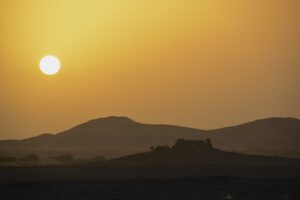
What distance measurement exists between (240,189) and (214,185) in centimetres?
659

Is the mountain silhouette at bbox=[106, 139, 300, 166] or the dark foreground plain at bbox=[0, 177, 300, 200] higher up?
the mountain silhouette at bbox=[106, 139, 300, 166]

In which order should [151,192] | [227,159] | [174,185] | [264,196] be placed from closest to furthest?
[264,196] → [151,192] → [174,185] → [227,159]

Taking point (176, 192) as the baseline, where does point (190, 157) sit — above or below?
above

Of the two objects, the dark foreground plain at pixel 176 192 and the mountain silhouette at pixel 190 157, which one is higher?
the mountain silhouette at pixel 190 157

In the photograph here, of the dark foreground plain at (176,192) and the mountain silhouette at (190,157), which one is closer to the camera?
the dark foreground plain at (176,192)

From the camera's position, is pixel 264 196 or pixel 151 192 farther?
pixel 151 192

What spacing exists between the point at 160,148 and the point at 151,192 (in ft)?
332

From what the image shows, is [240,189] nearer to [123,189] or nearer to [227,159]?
[123,189]

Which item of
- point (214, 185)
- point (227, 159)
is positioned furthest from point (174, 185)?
point (227, 159)

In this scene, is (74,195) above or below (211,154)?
below

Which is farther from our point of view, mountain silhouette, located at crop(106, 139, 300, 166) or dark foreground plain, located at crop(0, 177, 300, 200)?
mountain silhouette, located at crop(106, 139, 300, 166)

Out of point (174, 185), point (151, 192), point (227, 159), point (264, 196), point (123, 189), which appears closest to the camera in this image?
point (264, 196)

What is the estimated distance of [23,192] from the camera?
7925 centimetres

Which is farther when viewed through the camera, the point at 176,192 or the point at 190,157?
the point at 190,157
